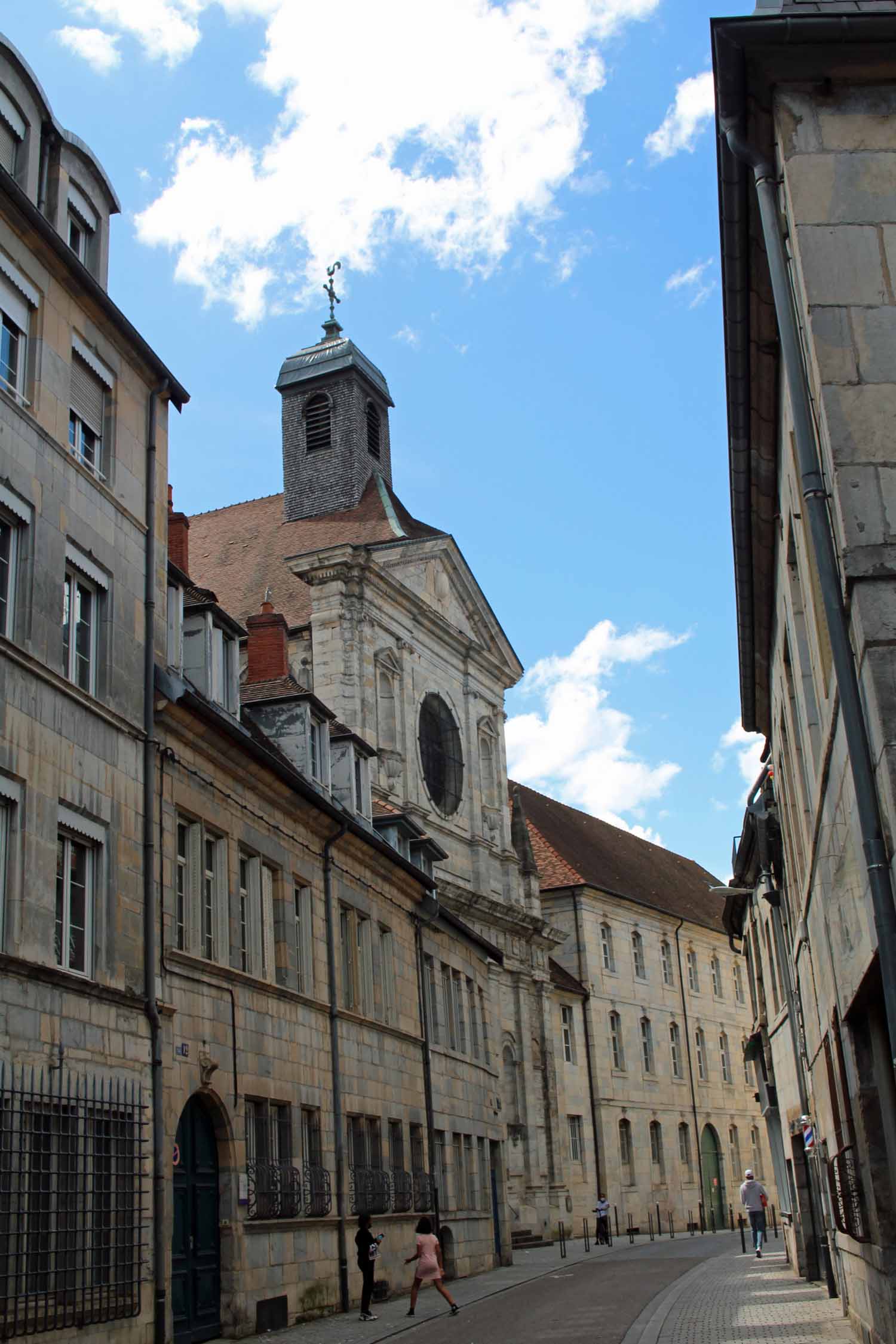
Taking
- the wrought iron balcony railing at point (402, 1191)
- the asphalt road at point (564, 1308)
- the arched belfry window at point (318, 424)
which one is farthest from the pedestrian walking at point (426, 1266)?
the arched belfry window at point (318, 424)

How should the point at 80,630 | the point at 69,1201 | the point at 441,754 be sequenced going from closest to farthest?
the point at 69,1201 < the point at 80,630 < the point at 441,754

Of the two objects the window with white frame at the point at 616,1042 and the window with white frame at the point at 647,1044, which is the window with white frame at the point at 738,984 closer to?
the window with white frame at the point at 647,1044

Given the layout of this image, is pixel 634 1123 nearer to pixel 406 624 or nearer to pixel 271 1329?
pixel 406 624

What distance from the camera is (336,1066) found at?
69.1ft

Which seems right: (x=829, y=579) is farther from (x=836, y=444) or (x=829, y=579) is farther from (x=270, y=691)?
(x=270, y=691)

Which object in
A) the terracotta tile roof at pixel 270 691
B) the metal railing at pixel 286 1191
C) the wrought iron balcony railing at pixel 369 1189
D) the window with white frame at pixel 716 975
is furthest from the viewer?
the window with white frame at pixel 716 975

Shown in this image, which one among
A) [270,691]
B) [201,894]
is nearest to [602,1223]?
[270,691]

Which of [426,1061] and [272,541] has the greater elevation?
[272,541]

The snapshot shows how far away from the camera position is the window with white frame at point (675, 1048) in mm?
59500

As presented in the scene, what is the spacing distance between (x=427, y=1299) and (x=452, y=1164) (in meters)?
5.41

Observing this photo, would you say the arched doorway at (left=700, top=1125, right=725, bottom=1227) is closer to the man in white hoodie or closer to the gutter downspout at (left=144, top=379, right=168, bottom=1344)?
the man in white hoodie

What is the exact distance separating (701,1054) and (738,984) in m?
6.57

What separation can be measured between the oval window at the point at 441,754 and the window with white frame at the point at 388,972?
17.7 metres

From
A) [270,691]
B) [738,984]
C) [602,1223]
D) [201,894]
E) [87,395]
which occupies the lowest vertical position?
[602,1223]
